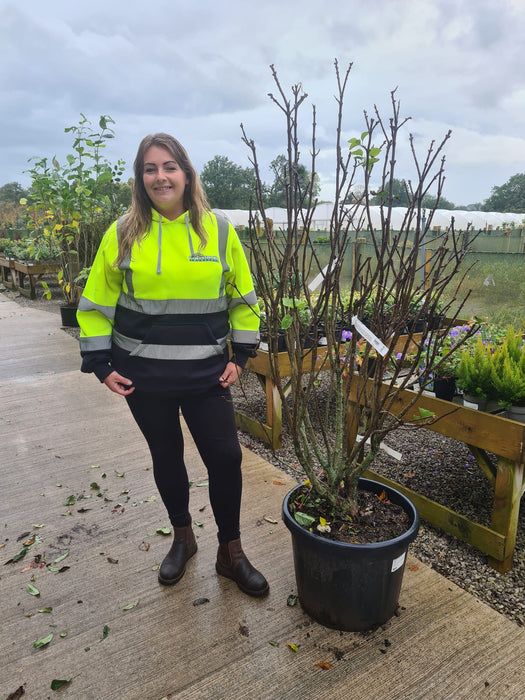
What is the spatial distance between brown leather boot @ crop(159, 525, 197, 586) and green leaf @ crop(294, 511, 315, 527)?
1.88 ft

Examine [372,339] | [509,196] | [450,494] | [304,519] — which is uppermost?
[509,196]

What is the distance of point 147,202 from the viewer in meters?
1.64

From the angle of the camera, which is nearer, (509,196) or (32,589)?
(32,589)

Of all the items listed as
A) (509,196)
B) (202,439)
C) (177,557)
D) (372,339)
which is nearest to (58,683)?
(177,557)

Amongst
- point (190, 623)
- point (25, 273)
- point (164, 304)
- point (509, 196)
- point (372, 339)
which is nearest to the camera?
point (372, 339)

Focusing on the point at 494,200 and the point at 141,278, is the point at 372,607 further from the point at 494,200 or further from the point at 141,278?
the point at 494,200

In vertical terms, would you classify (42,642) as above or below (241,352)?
below

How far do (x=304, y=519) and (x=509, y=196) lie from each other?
167 feet

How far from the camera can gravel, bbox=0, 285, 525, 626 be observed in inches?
76.9

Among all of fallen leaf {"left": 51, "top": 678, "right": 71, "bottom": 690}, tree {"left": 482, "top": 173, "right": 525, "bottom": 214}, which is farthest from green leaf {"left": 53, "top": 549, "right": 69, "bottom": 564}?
tree {"left": 482, "top": 173, "right": 525, "bottom": 214}

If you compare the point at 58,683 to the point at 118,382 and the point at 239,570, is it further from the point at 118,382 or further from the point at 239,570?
the point at 118,382

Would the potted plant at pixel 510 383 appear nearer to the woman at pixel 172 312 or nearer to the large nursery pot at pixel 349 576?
the large nursery pot at pixel 349 576

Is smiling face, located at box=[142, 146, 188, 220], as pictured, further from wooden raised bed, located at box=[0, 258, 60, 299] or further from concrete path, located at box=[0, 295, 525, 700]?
Answer: wooden raised bed, located at box=[0, 258, 60, 299]

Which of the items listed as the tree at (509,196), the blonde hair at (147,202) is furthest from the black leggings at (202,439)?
the tree at (509,196)
